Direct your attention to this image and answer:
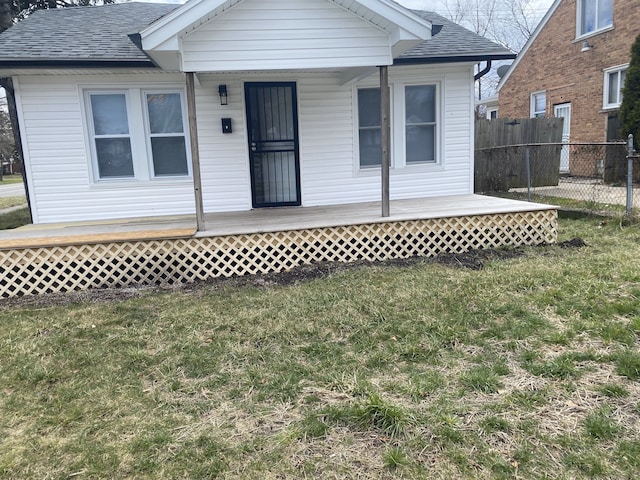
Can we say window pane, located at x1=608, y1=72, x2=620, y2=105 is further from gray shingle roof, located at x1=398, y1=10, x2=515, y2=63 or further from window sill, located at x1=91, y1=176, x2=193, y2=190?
window sill, located at x1=91, y1=176, x2=193, y2=190

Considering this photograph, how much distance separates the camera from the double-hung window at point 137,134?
286 inches

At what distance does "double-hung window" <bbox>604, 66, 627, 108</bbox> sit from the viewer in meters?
13.5

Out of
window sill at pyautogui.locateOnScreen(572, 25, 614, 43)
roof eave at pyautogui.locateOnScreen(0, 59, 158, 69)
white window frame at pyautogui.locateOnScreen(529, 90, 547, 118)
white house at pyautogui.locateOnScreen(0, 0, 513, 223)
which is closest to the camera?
white house at pyautogui.locateOnScreen(0, 0, 513, 223)

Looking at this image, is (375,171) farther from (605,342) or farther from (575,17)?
(575,17)

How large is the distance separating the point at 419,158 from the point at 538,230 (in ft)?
8.09

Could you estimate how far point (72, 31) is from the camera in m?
7.75

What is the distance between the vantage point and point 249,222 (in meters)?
6.49

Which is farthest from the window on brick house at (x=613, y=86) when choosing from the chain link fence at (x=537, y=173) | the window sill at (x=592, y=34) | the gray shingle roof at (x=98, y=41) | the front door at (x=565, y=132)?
the gray shingle roof at (x=98, y=41)

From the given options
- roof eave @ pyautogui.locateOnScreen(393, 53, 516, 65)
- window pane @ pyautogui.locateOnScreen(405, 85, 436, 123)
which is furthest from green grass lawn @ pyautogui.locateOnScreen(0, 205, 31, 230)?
roof eave @ pyautogui.locateOnScreen(393, 53, 516, 65)

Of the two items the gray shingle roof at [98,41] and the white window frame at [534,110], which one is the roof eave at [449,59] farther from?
the white window frame at [534,110]

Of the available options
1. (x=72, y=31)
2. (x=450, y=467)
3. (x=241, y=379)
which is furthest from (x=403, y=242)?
(x=72, y=31)

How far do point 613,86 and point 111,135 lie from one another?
44.5ft

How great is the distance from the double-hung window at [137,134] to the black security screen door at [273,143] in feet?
3.59

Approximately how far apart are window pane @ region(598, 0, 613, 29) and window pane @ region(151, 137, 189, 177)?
12.8m
